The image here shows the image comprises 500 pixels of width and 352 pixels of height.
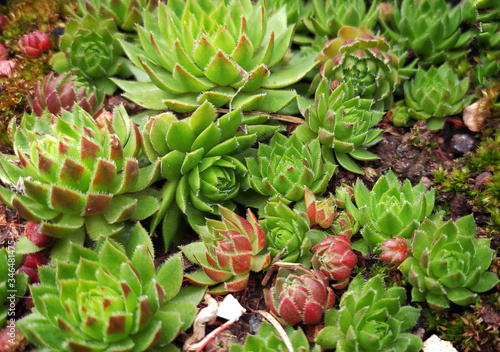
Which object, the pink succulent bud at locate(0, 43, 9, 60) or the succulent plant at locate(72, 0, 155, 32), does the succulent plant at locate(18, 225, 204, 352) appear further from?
the pink succulent bud at locate(0, 43, 9, 60)

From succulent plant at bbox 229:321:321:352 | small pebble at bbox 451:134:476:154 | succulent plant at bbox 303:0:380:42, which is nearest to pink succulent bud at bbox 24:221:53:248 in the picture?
succulent plant at bbox 229:321:321:352

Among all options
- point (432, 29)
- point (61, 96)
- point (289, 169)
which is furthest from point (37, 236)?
point (432, 29)

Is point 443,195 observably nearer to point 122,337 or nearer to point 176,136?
point 176,136

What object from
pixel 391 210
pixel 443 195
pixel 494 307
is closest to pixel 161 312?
pixel 391 210

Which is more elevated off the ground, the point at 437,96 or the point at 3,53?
the point at 3,53

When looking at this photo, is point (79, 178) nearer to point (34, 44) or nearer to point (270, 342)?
point (270, 342)

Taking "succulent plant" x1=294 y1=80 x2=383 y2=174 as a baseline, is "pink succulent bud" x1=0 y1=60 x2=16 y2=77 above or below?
above
